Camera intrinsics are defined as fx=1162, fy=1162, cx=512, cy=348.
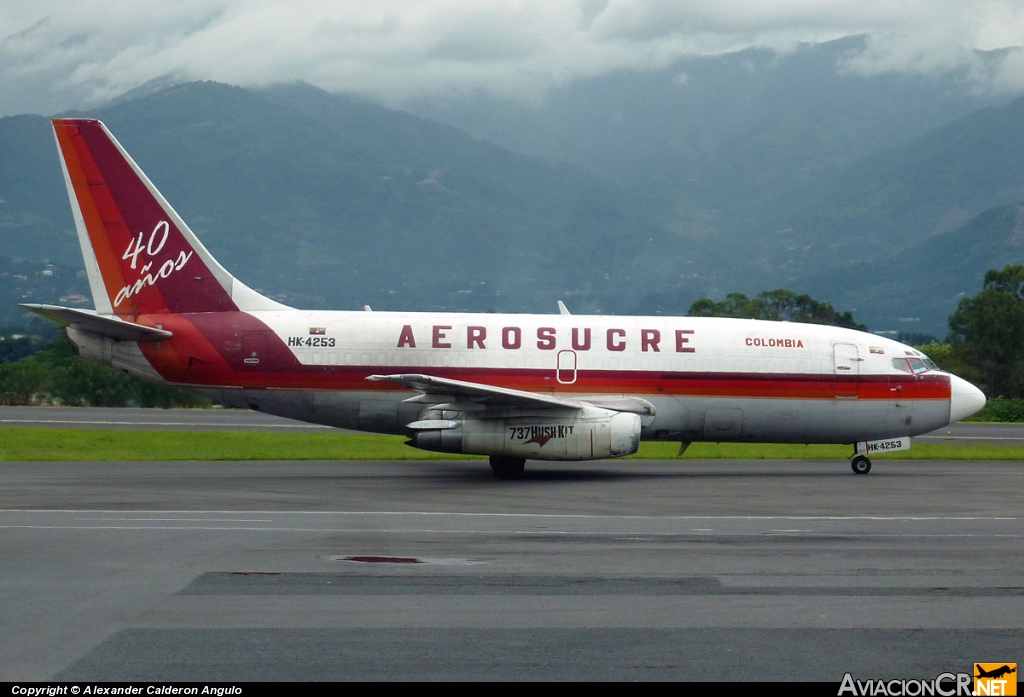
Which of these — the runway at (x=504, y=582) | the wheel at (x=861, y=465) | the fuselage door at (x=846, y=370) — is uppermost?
the fuselage door at (x=846, y=370)

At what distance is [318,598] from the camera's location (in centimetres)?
1280

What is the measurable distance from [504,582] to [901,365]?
56.8ft

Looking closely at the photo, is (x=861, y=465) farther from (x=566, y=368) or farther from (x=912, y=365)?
(x=566, y=368)

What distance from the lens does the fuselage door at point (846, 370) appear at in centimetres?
2744

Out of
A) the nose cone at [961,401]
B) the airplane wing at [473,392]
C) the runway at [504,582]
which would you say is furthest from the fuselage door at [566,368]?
the nose cone at [961,401]

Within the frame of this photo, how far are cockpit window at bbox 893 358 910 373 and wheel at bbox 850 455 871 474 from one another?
236 centimetres

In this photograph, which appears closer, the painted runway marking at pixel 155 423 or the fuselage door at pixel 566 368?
the fuselage door at pixel 566 368

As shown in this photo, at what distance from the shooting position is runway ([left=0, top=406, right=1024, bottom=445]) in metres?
40.1

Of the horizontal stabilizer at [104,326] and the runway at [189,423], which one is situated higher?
the horizontal stabilizer at [104,326]

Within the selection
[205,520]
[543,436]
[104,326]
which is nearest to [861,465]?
[543,436]

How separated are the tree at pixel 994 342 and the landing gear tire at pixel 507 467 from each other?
49463 mm

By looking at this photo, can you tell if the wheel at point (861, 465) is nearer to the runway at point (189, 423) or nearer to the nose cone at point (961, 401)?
the nose cone at point (961, 401)

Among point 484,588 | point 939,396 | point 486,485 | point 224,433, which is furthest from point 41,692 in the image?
point 224,433

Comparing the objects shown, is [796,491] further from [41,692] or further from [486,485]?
[41,692]
